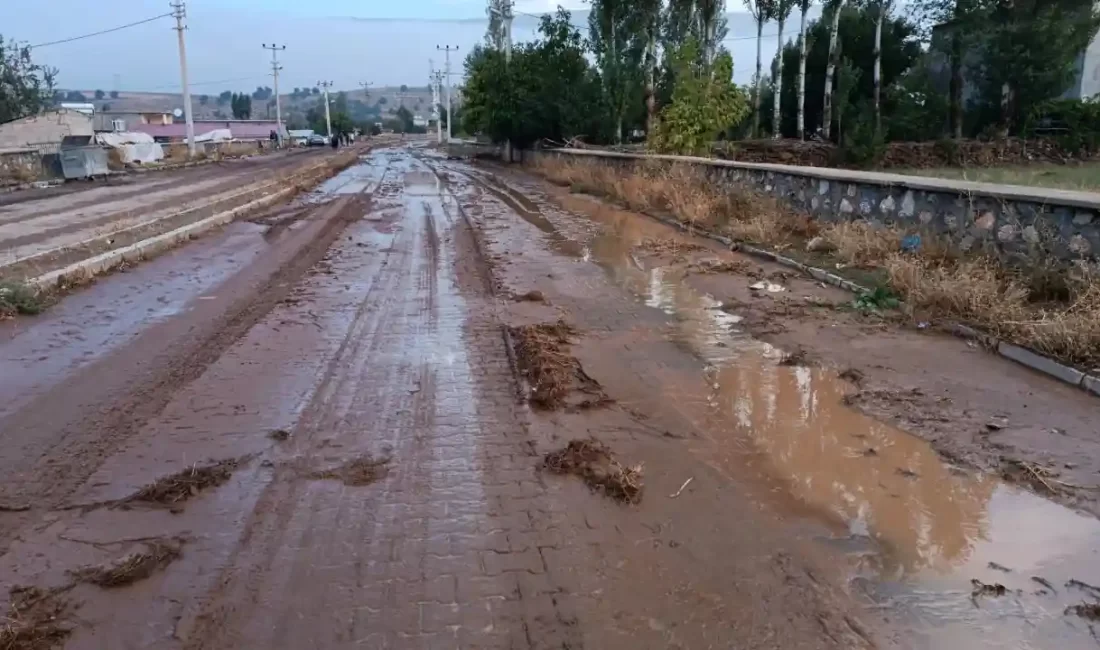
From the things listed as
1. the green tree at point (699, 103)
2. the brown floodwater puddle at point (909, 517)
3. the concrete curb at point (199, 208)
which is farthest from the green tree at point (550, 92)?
the brown floodwater puddle at point (909, 517)

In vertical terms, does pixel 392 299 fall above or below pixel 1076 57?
below

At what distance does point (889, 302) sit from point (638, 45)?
38.2 meters

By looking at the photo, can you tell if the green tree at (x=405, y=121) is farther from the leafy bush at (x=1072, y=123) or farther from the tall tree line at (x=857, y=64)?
the leafy bush at (x=1072, y=123)

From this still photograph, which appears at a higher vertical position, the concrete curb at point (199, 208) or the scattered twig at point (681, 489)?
the concrete curb at point (199, 208)

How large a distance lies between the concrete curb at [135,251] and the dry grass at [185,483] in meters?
6.31

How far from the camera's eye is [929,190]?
10391 mm

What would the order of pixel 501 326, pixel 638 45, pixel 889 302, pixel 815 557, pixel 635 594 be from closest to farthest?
pixel 635 594 < pixel 815 557 < pixel 501 326 < pixel 889 302 < pixel 638 45

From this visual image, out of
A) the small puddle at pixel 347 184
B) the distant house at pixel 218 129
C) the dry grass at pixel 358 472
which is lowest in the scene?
the dry grass at pixel 358 472

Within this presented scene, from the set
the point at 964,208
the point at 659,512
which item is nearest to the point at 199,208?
the point at 964,208

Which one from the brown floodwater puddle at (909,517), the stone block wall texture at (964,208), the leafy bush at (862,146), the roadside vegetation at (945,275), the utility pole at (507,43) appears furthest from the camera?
the utility pole at (507,43)

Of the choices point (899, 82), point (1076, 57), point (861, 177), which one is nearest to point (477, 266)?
point (861, 177)

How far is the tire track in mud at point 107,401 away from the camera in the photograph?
185 inches

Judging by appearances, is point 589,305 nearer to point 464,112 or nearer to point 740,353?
point 740,353

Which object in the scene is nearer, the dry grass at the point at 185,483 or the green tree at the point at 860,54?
the dry grass at the point at 185,483
